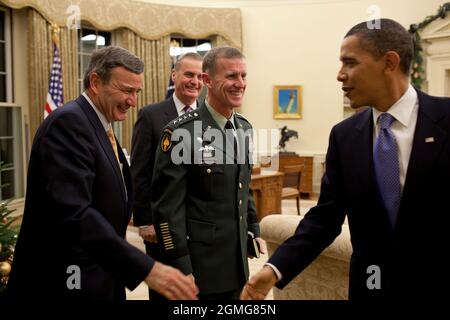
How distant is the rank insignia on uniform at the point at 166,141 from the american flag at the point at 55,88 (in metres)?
5.33

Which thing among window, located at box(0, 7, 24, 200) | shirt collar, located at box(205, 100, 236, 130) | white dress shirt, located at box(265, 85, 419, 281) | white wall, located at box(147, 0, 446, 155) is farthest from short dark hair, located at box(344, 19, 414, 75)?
white wall, located at box(147, 0, 446, 155)

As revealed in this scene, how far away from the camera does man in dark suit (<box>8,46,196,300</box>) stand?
1.69 meters

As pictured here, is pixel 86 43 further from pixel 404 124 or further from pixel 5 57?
pixel 404 124

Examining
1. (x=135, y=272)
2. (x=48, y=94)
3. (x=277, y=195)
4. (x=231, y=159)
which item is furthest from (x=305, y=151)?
(x=135, y=272)

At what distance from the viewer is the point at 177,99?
3150 mm

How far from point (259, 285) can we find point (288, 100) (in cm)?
908

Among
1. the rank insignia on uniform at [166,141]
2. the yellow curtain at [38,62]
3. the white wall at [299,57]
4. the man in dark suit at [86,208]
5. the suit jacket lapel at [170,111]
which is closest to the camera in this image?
the man in dark suit at [86,208]

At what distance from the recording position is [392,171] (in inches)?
65.6

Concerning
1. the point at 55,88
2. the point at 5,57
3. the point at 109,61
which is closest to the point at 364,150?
the point at 109,61

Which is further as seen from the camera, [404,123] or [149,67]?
[149,67]

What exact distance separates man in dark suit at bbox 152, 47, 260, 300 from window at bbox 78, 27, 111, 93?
6.88 metres

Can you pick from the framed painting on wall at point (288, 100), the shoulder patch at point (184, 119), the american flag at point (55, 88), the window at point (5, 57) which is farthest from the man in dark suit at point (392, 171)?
the framed painting on wall at point (288, 100)

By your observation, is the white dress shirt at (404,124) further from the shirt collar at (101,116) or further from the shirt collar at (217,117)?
the shirt collar at (101,116)

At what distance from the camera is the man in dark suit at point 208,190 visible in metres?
2.14
